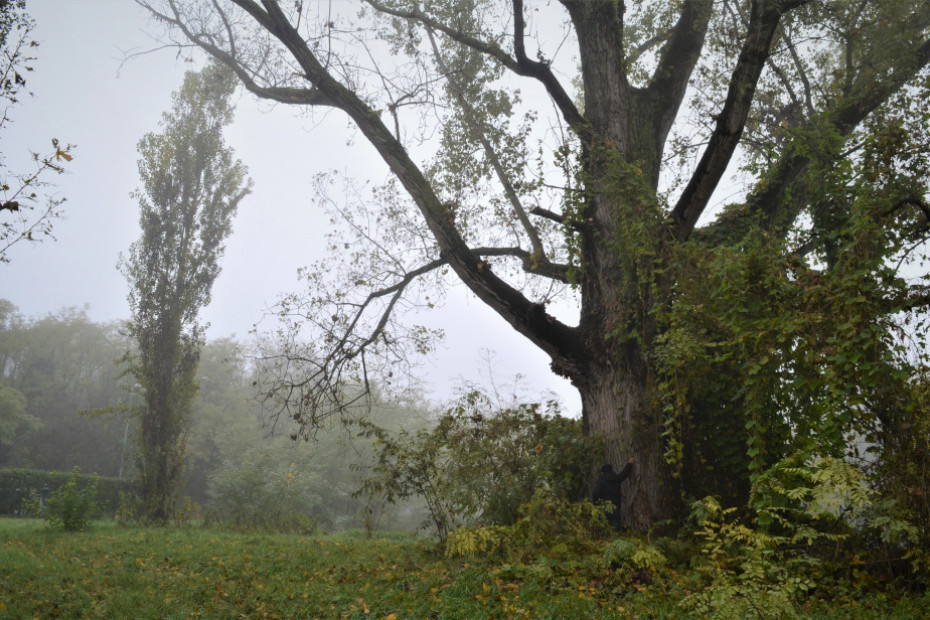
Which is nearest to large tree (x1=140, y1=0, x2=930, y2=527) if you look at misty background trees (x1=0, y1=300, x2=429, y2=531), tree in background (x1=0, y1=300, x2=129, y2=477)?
misty background trees (x1=0, y1=300, x2=429, y2=531)

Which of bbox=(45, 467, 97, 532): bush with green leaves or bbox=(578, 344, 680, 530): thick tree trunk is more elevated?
bbox=(578, 344, 680, 530): thick tree trunk

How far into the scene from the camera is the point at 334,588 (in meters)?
6.35

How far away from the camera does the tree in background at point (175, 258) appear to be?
50.5 ft

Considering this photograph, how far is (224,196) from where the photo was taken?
1797cm

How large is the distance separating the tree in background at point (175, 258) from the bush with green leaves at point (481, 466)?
29.2ft

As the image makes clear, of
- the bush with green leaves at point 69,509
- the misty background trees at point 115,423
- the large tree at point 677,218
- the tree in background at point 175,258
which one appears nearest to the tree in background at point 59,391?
the misty background trees at point 115,423

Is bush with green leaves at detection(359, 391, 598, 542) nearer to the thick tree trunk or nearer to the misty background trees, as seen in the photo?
the thick tree trunk

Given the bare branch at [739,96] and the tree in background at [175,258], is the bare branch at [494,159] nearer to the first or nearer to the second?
the bare branch at [739,96]

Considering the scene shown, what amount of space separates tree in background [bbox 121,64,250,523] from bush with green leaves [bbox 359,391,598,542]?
29.2ft

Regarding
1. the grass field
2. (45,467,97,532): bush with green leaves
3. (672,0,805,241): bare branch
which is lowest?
the grass field

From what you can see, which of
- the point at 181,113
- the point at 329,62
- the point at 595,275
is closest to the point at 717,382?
the point at 595,275

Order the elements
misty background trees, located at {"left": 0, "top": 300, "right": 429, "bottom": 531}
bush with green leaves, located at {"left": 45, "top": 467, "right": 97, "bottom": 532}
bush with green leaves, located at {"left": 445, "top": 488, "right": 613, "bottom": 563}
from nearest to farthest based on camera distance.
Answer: bush with green leaves, located at {"left": 445, "top": 488, "right": 613, "bottom": 563}, bush with green leaves, located at {"left": 45, "top": 467, "right": 97, "bottom": 532}, misty background trees, located at {"left": 0, "top": 300, "right": 429, "bottom": 531}

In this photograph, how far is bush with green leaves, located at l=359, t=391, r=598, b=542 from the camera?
8.20 meters

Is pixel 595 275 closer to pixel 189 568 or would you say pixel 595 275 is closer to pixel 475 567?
pixel 475 567
